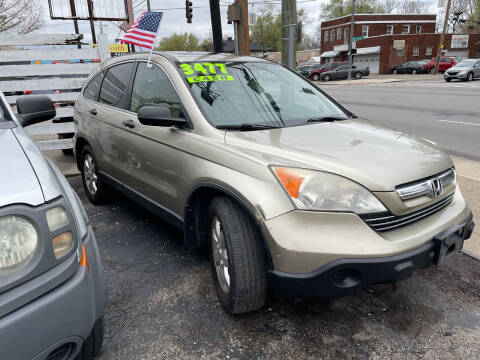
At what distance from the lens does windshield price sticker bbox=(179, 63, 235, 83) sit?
3.09 m

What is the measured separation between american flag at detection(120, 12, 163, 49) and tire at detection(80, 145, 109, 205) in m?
1.30

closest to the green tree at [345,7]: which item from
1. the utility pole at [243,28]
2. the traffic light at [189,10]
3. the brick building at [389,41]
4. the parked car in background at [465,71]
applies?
the brick building at [389,41]

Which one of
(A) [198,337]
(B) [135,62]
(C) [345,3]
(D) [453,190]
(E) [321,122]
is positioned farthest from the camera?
(C) [345,3]

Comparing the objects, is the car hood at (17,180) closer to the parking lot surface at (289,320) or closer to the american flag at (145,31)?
the parking lot surface at (289,320)

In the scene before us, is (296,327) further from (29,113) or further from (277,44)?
(277,44)

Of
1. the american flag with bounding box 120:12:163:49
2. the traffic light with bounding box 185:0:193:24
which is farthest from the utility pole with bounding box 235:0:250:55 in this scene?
the traffic light with bounding box 185:0:193:24

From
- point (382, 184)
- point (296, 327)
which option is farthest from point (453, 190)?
point (296, 327)

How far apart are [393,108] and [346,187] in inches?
508

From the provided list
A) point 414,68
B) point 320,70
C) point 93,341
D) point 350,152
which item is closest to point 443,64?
point 414,68

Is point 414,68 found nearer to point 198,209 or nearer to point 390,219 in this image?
point 198,209

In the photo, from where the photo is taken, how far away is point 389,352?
2.24 m

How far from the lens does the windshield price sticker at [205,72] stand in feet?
10.1

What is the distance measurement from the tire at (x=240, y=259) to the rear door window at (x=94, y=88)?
8.54ft

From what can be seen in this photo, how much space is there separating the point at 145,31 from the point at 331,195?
307 cm
